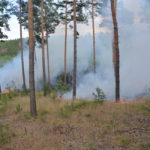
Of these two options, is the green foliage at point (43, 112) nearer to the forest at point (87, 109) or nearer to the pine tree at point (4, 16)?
the forest at point (87, 109)

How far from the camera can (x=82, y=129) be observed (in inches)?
310

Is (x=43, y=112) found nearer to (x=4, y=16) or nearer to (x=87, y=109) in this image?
(x=87, y=109)

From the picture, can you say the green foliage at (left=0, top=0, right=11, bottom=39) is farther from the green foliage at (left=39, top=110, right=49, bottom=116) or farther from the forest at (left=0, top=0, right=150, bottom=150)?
the green foliage at (left=39, top=110, right=49, bottom=116)

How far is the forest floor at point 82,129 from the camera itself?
20.5 ft

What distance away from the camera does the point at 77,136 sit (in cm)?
711

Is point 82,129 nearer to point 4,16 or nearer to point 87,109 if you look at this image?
point 87,109

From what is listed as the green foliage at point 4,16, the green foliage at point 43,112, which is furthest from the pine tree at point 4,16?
the green foliage at point 43,112

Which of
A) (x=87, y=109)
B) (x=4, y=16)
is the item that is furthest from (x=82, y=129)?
(x=4, y=16)

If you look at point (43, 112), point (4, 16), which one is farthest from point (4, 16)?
point (43, 112)

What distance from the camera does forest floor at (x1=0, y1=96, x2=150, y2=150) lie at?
6258mm

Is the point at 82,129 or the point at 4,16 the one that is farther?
the point at 4,16

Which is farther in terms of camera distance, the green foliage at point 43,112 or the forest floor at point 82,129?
the green foliage at point 43,112

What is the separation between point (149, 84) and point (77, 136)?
622 inches

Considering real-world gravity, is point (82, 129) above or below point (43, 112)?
above
